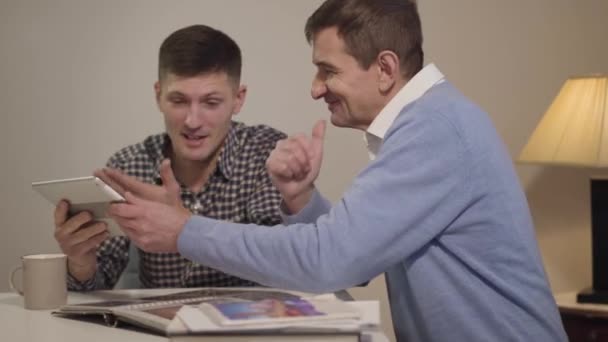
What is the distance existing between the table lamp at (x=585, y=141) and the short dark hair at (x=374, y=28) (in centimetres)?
102

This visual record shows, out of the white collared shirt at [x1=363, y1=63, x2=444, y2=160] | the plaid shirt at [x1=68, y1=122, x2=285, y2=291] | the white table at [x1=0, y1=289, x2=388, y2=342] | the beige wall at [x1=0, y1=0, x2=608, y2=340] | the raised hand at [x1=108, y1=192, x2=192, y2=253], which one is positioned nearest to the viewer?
the white table at [x1=0, y1=289, x2=388, y2=342]

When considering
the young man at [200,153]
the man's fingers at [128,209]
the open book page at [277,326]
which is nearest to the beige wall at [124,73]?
the young man at [200,153]

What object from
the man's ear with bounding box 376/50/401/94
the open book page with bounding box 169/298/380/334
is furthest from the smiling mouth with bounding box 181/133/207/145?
the open book page with bounding box 169/298/380/334

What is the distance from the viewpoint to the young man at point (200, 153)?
6.10 feet

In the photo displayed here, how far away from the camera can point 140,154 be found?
202 cm

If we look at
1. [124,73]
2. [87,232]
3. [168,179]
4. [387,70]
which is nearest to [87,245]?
[87,232]

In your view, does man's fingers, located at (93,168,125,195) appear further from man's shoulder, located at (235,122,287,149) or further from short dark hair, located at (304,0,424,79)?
man's shoulder, located at (235,122,287,149)

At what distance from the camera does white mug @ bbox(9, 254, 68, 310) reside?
1438mm

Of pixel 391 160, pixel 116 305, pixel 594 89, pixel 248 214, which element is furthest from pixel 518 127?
pixel 116 305

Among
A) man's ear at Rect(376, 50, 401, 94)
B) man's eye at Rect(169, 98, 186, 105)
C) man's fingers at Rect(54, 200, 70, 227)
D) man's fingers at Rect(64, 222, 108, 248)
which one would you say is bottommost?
man's fingers at Rect(64, 222, 108, 248)

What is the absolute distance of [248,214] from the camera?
6.20 ft

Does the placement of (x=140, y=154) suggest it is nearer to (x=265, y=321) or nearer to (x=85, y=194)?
(x=85, y=194)

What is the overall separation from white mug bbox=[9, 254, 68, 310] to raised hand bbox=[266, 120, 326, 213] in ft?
1.39

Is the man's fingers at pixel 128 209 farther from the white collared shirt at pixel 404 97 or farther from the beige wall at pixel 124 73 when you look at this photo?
the beige wall at pixel 124 73
